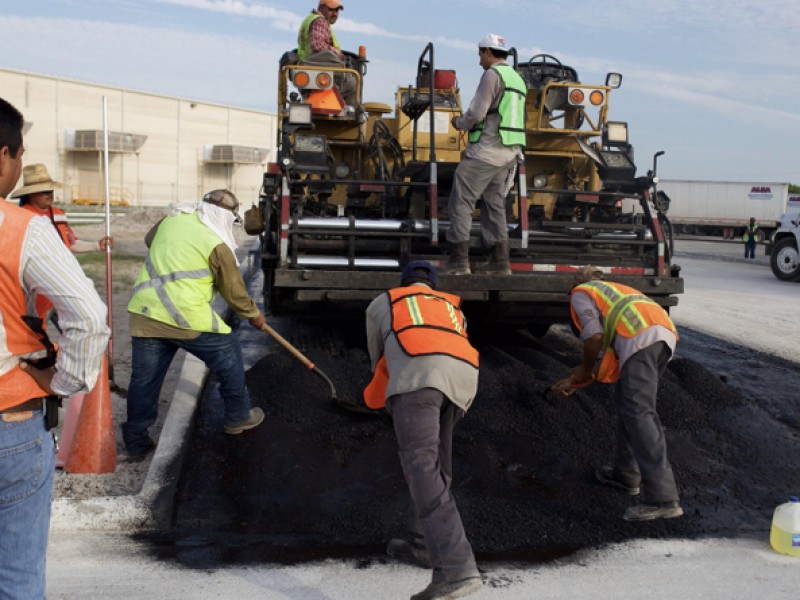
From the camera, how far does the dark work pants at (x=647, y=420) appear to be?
416cm

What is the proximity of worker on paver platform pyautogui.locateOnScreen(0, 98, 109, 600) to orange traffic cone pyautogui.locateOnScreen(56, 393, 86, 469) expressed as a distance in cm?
252

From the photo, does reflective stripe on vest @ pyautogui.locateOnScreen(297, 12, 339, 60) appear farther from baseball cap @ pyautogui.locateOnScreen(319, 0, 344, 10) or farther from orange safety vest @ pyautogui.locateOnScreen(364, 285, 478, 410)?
orange safety vest @ pyautogui.locateOnScreen(364, 285, 478, 410)

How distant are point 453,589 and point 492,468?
1.71 m

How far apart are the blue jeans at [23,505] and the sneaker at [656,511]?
2.99 meters

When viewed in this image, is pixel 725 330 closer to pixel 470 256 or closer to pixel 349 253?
pixel 470 256

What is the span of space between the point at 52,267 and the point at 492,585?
237 cm

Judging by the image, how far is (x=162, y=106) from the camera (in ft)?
153

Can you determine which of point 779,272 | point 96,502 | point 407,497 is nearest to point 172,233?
point 96,502

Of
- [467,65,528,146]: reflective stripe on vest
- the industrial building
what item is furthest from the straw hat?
the industrial building

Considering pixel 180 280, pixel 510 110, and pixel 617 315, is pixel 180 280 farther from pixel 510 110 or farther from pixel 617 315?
pixel 510 110

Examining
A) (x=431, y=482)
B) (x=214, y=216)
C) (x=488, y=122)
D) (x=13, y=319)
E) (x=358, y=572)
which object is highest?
(x=488, y=122)

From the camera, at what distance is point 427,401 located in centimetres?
338

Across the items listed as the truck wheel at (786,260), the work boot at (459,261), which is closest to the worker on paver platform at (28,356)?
the work boot at (459,261)

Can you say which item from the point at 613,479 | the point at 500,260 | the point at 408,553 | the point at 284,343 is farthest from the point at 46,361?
the point at 500,260
